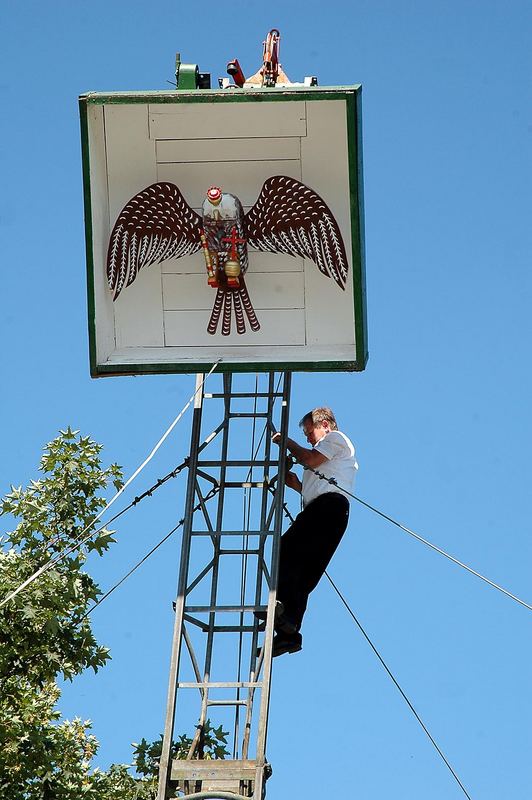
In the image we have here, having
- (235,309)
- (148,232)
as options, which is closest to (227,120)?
(148,232)

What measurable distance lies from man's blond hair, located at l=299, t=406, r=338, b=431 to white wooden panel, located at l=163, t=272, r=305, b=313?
0.97 meters

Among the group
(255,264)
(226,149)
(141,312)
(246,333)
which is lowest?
(246,333)

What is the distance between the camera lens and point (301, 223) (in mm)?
13367

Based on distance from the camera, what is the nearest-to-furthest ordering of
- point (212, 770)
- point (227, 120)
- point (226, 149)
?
point (212, 770) → point (227, 120) → point (226, 149)

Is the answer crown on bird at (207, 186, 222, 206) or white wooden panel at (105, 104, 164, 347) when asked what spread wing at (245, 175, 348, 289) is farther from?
white wooden panel at (105, 104, 164, 347)

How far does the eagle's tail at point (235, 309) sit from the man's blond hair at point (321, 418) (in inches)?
37.5

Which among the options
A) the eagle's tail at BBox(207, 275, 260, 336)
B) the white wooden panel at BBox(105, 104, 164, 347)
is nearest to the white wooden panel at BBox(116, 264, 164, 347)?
the white wooden panel at BBox(105, 104, 164, 347)

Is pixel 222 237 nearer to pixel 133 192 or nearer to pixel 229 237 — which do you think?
pixel 229 237

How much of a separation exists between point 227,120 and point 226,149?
24 cm

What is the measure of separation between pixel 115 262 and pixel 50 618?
2743mm

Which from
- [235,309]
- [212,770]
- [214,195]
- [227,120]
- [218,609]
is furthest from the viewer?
[235,309]

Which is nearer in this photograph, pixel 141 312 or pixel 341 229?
pixel 341 229

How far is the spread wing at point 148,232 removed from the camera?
44.1 feet

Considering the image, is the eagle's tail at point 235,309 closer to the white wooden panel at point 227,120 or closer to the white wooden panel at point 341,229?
the white wooden panel at point 341,229
